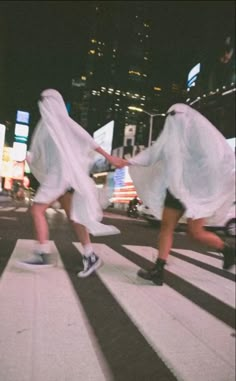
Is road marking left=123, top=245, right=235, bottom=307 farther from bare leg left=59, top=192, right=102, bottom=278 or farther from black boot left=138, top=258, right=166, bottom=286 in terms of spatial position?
bare leg left=59, top=192, right=102, bottom=278

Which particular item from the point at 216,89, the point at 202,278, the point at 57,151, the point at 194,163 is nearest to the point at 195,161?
the point at 194,163

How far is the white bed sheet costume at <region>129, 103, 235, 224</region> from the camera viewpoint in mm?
595

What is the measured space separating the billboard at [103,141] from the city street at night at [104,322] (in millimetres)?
119

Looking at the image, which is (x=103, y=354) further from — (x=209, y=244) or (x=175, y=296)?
(x=175, y=296)

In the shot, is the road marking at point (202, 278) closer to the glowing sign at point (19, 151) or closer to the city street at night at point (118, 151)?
the city street at night at point (118, 151)

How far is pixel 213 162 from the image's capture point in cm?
58

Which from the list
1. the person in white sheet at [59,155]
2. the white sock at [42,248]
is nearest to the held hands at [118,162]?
the person in white sheet at [59,155]

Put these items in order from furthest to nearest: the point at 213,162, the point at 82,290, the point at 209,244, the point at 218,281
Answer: the point at 218,281
the point at 82,290
the point at 209,244
the point at 213,162

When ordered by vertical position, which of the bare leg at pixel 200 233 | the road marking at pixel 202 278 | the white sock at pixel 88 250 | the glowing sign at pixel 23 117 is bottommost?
the road marking at pixel 202 278

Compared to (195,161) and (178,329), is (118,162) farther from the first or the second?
(178,329)

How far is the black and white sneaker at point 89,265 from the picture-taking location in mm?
1171

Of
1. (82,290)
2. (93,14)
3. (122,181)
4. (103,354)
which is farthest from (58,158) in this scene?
(82,290)

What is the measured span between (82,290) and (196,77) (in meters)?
0.85

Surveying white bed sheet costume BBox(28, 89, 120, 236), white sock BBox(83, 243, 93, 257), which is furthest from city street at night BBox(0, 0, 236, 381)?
white sock BBox(83, 243, 93, 257)
